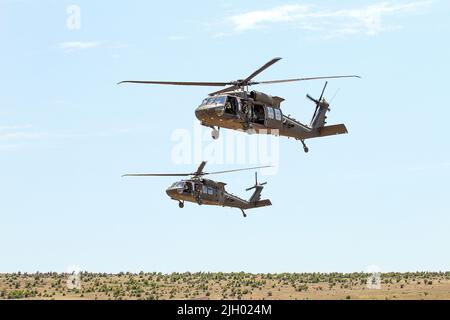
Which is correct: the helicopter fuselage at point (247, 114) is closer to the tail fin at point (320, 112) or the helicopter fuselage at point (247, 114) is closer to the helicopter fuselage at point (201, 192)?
the tail fin at point (320, 112)

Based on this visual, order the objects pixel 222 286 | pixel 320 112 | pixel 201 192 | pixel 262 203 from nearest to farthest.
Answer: pixel 320 112 → pixel 201 192 → pixel 262 203 → pixel 222 286

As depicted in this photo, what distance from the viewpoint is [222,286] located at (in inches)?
2906

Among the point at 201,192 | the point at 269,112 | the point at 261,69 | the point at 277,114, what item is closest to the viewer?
the point at 261,69

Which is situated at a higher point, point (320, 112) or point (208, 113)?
point (320, 112)

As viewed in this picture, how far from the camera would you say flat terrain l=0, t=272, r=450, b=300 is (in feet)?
218

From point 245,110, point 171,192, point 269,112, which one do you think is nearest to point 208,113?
point 245,110

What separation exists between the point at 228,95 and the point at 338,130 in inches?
374

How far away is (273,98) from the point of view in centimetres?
4341

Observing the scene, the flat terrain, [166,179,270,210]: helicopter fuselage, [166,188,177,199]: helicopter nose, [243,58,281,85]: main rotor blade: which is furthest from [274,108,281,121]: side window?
the flat terrain

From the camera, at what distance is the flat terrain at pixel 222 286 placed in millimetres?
66438

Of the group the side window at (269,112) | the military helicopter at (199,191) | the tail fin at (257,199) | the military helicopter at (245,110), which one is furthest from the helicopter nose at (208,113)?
the tail fin at (257,199)

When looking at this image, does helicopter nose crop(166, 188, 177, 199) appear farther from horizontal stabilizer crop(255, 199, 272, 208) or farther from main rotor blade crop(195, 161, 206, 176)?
horizontal stabilizer crop(255, 199, 272, 208)

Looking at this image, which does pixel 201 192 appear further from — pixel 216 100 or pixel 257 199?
pixel 216 100

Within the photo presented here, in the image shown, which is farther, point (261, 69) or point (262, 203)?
point (262, 203)
